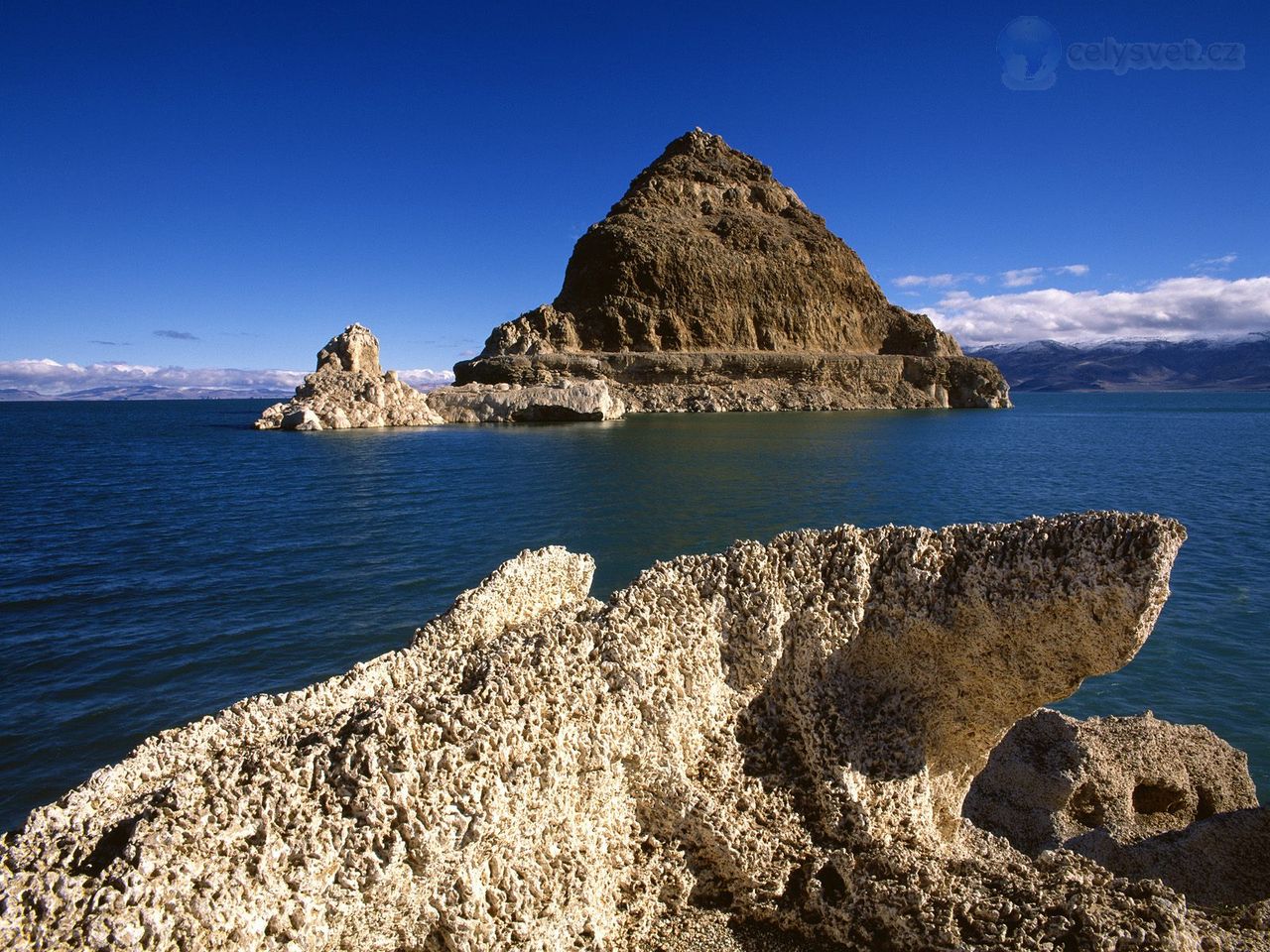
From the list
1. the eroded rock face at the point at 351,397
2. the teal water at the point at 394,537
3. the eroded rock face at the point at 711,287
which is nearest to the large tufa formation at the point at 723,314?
the eroded rock face at the point at 711,287

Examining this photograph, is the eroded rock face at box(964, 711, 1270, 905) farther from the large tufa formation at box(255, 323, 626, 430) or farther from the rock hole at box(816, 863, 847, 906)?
the large tufa formation at box(255, 323, 626, 430)

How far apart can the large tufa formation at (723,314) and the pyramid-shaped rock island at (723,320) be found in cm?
17

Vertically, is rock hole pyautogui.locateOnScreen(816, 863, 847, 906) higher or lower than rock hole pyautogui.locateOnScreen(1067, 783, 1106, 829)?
higher

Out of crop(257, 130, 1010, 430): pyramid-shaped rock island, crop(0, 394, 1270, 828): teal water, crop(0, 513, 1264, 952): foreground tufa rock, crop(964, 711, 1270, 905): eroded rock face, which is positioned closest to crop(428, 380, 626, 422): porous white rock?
crop(257, 130, 1010, 430): pyramid-shaped rock island

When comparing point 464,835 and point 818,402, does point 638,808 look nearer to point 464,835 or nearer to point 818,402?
point 464,835

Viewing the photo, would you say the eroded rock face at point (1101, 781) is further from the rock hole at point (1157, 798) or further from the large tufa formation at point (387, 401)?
the large tufa formation at point (387, 401)

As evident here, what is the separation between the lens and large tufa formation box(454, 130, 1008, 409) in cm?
8125

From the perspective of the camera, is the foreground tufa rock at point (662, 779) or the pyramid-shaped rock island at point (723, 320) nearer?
the foreground tufa rock at point (662, 779)

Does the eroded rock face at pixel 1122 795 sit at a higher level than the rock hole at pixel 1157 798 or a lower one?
higher

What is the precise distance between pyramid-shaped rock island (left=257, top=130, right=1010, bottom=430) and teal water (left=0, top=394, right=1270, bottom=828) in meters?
39.1

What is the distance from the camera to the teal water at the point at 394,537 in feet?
28.5

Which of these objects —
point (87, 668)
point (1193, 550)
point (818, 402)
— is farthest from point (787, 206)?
point (87, 668)

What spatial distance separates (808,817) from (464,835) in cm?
176

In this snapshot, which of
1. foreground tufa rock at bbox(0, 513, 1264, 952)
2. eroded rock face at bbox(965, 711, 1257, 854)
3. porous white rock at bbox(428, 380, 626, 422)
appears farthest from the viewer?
porous white rock at bbox(428, 380, 626, 422)
